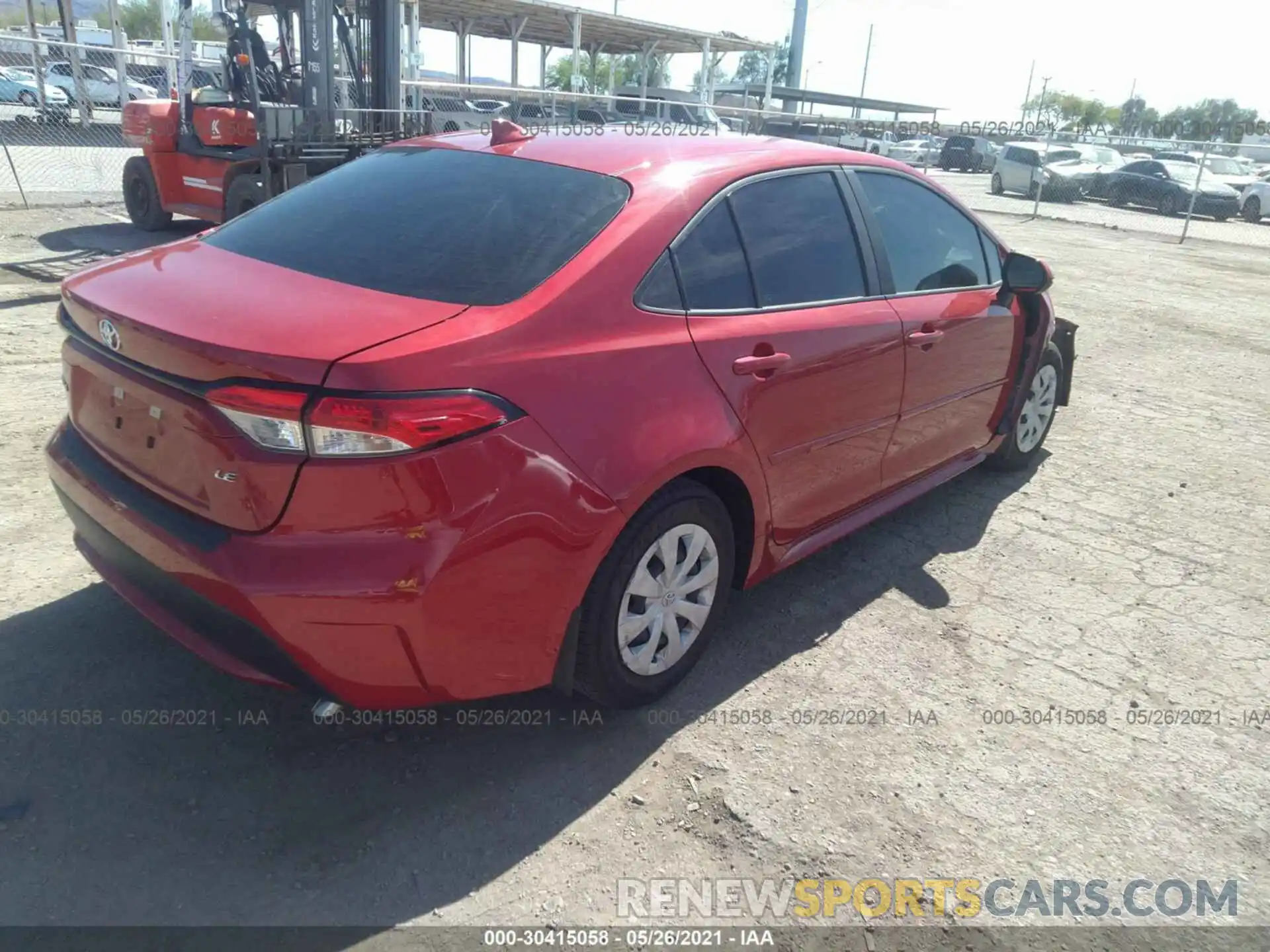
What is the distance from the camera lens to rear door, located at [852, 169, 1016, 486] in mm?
3805

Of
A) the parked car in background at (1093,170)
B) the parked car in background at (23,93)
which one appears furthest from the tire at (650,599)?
the parked car in background at (23,93)

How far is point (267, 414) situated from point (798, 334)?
1.78 m

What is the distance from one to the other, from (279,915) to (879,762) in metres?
1.75

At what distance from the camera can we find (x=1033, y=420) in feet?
17.2

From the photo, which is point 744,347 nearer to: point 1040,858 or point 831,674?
point 831,674

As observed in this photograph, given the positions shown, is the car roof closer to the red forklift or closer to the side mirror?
the side mirror

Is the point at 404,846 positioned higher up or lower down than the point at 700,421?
lower down

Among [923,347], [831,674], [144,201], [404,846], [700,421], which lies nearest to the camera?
[404,846]

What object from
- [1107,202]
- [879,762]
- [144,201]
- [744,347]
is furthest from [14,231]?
[1107,202]

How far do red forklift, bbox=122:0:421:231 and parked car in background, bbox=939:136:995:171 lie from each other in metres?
34.5

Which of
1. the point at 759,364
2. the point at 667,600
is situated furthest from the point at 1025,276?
the point at 667,600

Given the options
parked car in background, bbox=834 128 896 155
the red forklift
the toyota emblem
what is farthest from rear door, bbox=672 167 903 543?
parked car in background, bbox=834 128 896 155

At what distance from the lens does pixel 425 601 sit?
2.26m

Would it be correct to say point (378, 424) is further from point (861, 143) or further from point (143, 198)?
point (861, 143)
